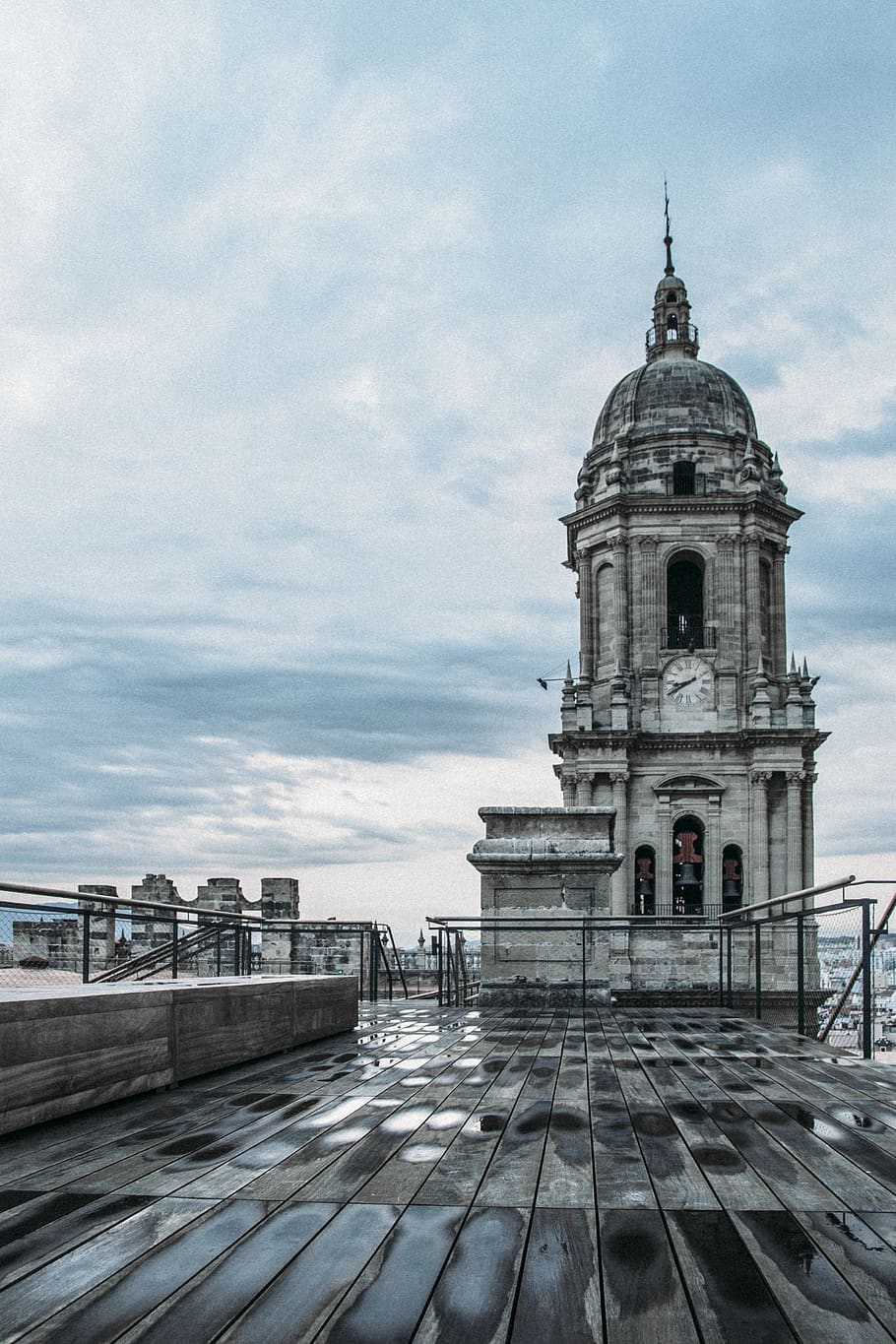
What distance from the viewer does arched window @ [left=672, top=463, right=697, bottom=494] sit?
45344 mm

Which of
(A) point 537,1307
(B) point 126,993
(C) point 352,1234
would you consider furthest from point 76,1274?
(B) point 126,993

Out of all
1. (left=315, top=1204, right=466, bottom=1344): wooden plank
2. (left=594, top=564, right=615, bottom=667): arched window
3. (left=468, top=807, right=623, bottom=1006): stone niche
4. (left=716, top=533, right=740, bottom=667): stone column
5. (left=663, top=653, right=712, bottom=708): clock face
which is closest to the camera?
(left=315, top=1204, right=466, bottom=1344): wooden plank

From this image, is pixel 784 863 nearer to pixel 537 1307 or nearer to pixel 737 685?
pixel 737 685

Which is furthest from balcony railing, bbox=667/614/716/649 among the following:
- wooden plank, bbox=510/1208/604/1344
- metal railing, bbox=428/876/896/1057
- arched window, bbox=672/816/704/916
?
wooden plank, bbox=510/1208/604/1344

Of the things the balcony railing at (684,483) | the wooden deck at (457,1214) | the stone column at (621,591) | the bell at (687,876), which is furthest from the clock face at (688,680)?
the wooden deck at (457,1214)

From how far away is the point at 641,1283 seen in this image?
9.42 ft

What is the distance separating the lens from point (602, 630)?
45.1 metres

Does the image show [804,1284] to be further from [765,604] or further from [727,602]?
[765,604]

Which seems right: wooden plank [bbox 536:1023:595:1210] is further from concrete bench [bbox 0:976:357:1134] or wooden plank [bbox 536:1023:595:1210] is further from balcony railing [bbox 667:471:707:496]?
balcony railing [bbox 667:471:707:496]

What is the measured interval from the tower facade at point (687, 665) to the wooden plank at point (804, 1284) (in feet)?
125

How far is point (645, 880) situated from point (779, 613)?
11.5m

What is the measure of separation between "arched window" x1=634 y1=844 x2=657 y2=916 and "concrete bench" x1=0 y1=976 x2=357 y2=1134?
117ft

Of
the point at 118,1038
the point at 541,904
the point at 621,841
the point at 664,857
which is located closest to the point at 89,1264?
the point at 118,1038

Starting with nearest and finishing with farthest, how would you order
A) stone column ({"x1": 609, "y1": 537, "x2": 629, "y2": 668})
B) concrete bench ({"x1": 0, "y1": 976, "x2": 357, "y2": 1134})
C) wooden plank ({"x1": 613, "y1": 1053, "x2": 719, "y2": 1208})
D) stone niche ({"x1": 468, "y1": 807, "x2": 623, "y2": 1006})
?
wooden plank ({"x1": 613, "y1": 1053, "x2": 719, "y2": 1208}) → concrete bench ({"x1": 0, "y1": 976, "x2": 357, "y2": 1134}) → stone niche ({"x1": 468, "y1": 807, "x2": 623, "y2": 1006}) → stone column ({"x1": 609, "y1": 537, "x2": 629, "y2": 668})
